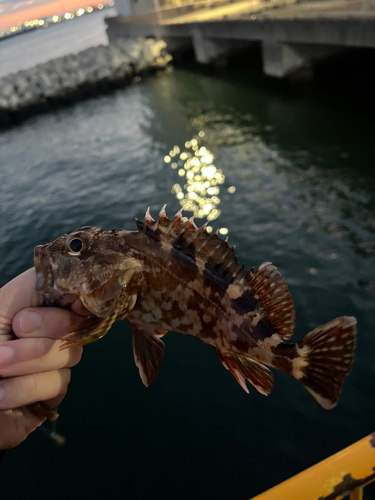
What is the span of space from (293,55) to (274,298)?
2302 cm

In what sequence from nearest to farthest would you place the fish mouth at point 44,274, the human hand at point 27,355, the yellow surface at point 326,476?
the yellow surface at point 326,476
the human hand at point 27,355
the fish mouth at point 44,274

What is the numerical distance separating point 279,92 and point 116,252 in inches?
865

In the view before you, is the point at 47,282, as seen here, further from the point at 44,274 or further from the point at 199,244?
the point at 199,244

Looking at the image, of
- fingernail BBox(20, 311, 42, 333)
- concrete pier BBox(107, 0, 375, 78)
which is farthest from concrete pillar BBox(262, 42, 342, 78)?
A: fingernail BBox(20, 311, 42, 333)

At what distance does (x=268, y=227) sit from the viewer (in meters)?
11.4

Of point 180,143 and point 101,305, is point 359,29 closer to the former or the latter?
point 180,143

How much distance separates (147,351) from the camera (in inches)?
149

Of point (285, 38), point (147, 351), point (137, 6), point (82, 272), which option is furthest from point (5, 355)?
point (137, 6)

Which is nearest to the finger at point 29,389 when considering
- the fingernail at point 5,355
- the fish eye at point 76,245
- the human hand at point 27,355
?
the human hand at point 27,355

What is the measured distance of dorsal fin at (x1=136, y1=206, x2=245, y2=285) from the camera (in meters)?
3.54

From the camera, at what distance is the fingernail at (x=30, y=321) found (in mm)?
3107

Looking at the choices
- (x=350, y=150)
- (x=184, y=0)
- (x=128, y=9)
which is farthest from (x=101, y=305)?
(x=184, y=0)

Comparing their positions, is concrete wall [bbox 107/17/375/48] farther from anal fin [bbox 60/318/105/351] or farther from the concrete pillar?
anal fin [bbox 60/318/105/351]

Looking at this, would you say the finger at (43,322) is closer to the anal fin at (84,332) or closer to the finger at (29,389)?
the anal fin at (84,332)
